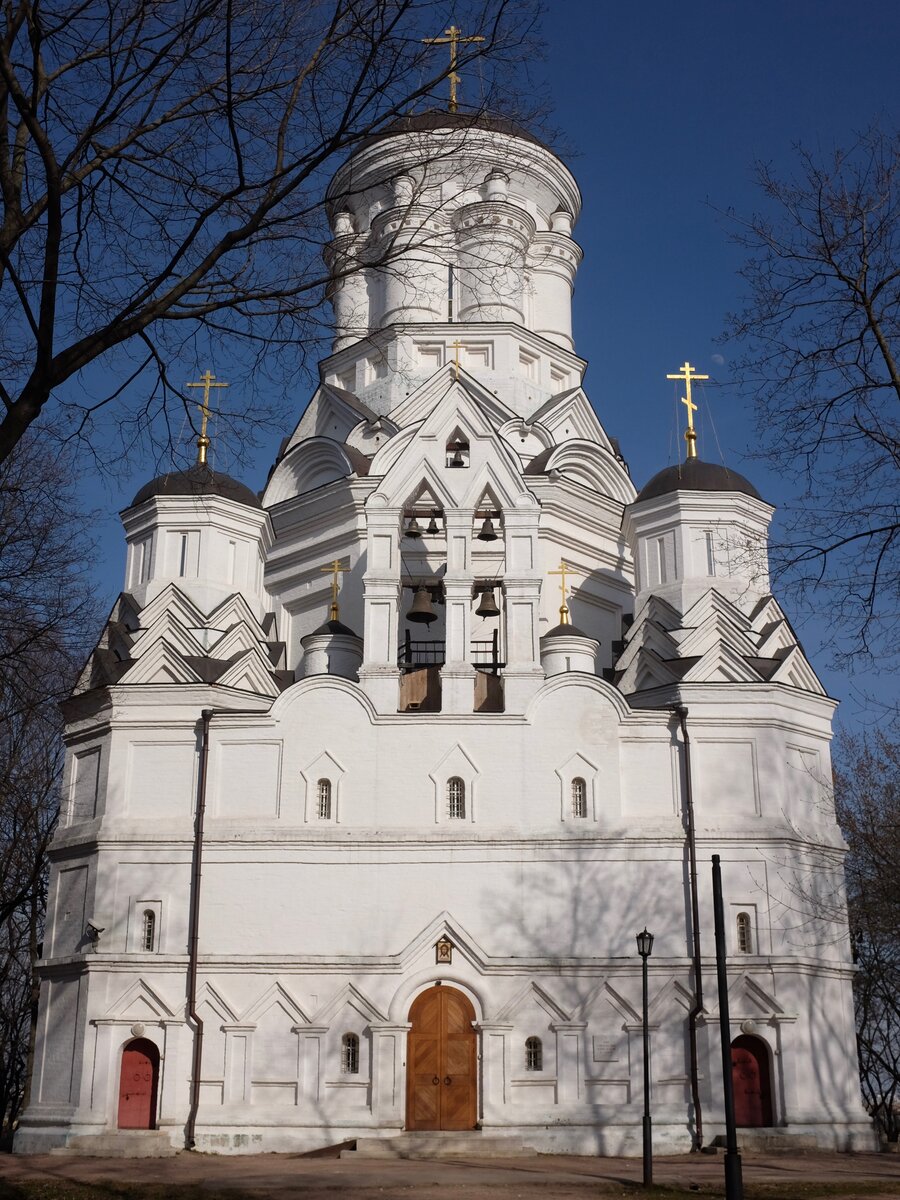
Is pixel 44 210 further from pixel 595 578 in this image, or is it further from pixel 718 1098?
pixel 595 578

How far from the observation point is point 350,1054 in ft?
68.5

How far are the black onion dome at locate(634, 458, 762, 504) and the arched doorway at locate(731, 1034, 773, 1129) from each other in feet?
32.7

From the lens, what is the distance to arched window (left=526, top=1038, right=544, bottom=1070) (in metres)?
20.8

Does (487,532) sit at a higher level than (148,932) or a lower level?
higher

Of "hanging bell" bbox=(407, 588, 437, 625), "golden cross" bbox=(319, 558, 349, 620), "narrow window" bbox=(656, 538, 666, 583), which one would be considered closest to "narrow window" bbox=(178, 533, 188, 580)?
"golden cross" bbox=(319, 558, 349, 620)

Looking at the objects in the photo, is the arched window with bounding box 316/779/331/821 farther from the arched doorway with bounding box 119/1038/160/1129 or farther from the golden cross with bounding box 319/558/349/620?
the arched doorway with bounding box 119/1038/160/1129

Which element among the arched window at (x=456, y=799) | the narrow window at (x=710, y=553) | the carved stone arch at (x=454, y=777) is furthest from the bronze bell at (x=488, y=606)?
the narrow window at (x=710, y=553)

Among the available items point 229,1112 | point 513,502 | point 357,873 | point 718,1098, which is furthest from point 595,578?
point 229,1112

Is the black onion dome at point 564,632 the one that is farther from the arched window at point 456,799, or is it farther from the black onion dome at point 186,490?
the black onion dome at point 186,490

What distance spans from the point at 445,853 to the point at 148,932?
4891 mm

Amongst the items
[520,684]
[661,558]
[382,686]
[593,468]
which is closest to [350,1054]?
[382,686]

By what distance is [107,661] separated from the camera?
23984 millimetres

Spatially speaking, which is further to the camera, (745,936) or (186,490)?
(186,490)

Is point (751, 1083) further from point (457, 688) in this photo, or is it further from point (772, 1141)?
point (457, 688)
